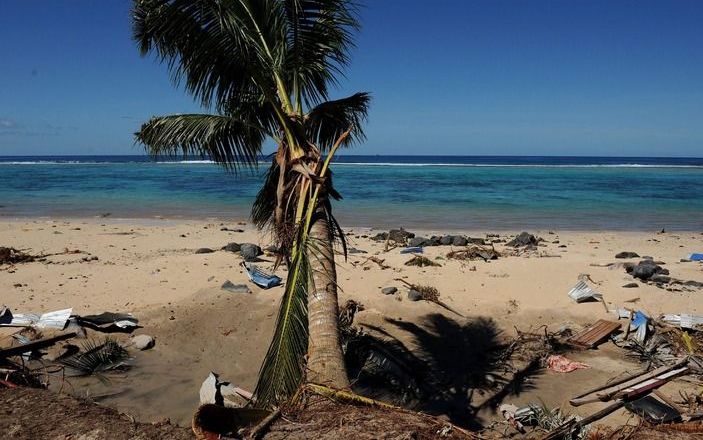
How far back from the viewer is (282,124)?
18.6ft

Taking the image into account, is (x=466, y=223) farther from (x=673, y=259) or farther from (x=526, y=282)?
(x=526, y=282)

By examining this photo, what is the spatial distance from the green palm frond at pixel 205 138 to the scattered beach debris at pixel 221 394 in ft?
8.85

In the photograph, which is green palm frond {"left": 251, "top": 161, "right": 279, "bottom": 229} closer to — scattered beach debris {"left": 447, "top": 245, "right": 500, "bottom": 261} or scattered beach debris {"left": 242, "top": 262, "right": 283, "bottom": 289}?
scattered beach debris {"left": 242, "top": 262, "right": 283, "bottom": 289}

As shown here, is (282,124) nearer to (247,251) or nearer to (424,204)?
(247,251)

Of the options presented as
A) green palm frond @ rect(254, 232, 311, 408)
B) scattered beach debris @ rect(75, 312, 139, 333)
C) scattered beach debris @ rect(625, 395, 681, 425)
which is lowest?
scattered beach debris @ rect(625, 395, 681, 425)

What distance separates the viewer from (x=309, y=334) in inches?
190

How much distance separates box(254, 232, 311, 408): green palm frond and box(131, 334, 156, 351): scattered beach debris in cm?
365

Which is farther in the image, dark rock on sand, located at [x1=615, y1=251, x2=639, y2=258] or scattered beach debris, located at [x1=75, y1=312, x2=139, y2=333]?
dark rock on sand, located at [x1=615, y1=251, x2=639, y2=258]

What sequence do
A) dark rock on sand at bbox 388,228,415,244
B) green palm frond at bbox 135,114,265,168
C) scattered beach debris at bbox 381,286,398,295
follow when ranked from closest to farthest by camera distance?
green palm frond at bbox 135,114,265,168
scattered beach debris at bbox 381,286,398,295
dark rock on sand at bbox 388,228,415,244

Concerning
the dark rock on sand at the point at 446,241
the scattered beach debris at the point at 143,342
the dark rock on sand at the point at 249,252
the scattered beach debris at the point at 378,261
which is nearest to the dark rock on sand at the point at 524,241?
the dark rock on sand at the point at 446,241

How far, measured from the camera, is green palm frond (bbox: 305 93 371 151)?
6805 mm

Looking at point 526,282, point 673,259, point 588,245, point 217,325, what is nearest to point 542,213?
point 588,245

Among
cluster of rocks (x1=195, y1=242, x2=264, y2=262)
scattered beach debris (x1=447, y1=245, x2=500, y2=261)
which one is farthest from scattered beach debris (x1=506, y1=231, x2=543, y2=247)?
cluster of rocks (x1=195, y1=242, x2=264, y2=262)

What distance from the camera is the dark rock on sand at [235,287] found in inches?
366
